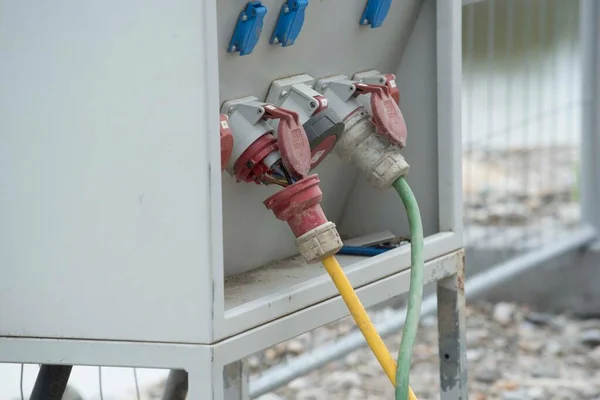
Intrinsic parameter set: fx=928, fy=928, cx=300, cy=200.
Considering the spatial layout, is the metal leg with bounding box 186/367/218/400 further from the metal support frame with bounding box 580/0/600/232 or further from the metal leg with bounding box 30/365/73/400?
the metal support frame with bounding box 580/0/600/232

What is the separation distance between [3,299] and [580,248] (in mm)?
2570

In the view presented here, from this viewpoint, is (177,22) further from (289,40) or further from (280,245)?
(280,245)

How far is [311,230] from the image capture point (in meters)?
0.94

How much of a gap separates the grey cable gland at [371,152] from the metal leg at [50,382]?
41 centimetres

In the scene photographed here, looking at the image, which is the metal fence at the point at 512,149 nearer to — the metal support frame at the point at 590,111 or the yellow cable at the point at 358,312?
the metal support frame at the point at 590,111

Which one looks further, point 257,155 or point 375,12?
point 375,12

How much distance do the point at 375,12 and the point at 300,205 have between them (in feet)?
1.15

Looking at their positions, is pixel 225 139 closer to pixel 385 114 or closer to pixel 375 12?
pixel 385 114

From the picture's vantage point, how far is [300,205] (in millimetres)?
934

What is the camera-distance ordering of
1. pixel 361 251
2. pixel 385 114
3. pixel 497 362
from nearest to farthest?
pixel 385 114, pixel 361 251, pixel 497 362

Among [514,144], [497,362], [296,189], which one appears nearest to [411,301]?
[296,189]

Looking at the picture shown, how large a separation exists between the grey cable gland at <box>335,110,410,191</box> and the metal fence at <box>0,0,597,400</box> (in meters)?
1.64

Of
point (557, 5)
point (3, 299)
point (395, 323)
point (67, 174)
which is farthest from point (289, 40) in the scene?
point (557, 5)

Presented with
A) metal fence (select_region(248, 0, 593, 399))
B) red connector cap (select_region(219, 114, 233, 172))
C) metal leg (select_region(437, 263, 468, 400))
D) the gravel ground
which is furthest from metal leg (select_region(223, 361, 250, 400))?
metal fence (select_region(248, 0, 593, 399))
